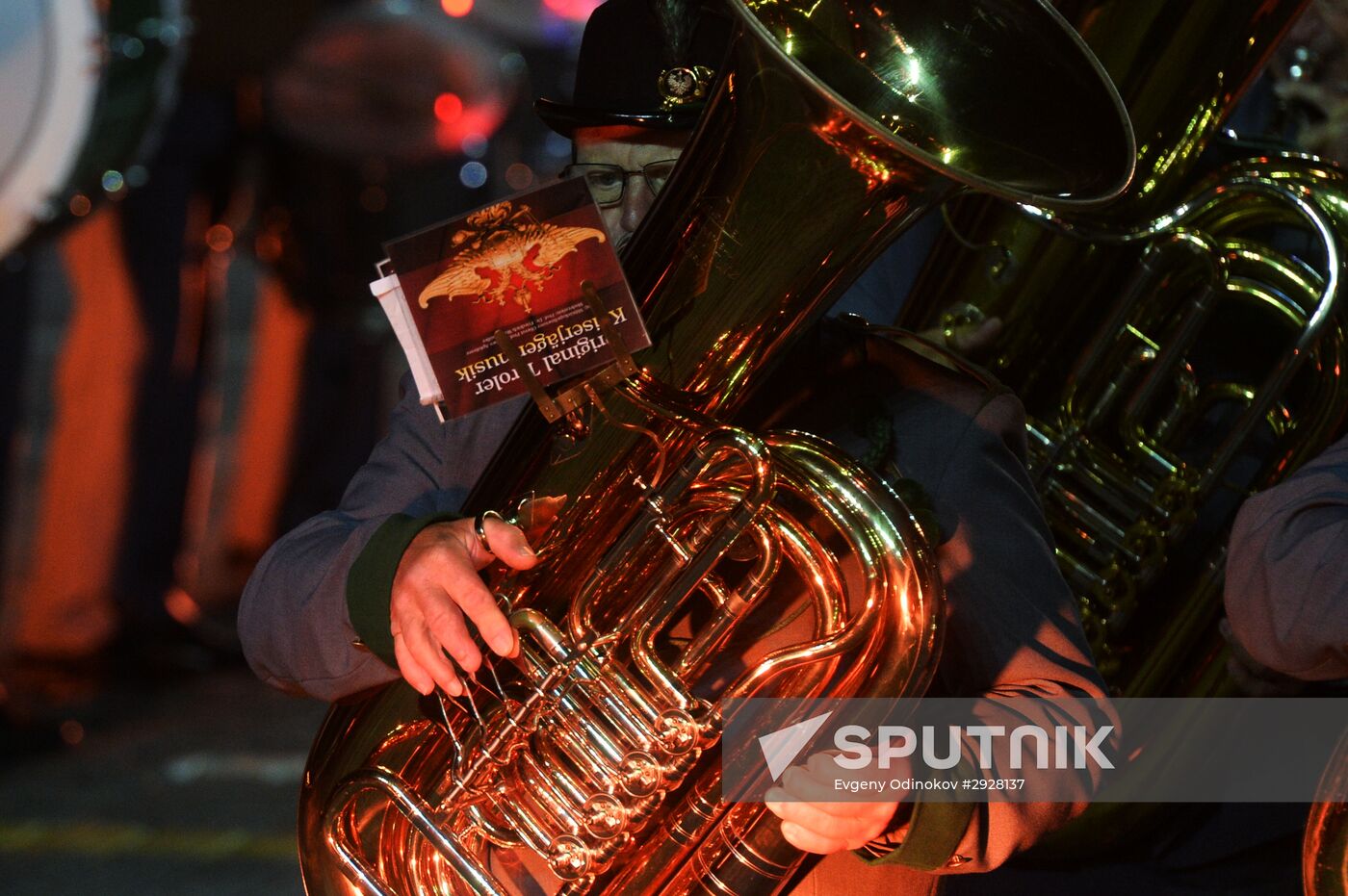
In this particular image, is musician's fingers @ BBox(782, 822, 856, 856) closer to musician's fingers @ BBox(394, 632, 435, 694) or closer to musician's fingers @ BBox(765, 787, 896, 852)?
musician's fingers @ BBox(765, 787, 896, 852)

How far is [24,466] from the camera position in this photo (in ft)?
13.5

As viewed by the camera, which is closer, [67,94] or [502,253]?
[502,253]

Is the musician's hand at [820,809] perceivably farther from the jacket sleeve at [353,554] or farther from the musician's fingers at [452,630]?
the jacket sleeve at [353,554]

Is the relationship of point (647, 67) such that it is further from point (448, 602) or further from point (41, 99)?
point (41, 99)

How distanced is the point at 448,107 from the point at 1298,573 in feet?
12.9

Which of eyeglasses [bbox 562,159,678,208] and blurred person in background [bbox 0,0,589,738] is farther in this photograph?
blurred person in background [bbox 0,0,589,738]

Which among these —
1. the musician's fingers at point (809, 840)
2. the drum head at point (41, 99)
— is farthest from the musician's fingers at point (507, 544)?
the drum head at point (41, 99)

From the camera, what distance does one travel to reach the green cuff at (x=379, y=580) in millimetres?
1362

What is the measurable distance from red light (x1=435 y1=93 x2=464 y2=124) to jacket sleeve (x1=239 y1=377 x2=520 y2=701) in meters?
3.40

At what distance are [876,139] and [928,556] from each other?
1.21 feet

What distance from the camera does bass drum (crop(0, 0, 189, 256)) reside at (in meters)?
3.08

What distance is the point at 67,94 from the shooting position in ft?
10.2

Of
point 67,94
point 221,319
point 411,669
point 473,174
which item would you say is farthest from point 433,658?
point 473,174

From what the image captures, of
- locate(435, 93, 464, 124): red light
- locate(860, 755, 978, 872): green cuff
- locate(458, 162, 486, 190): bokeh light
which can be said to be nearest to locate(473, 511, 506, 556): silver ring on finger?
locate(860, 755, 978, 872): green cuff
